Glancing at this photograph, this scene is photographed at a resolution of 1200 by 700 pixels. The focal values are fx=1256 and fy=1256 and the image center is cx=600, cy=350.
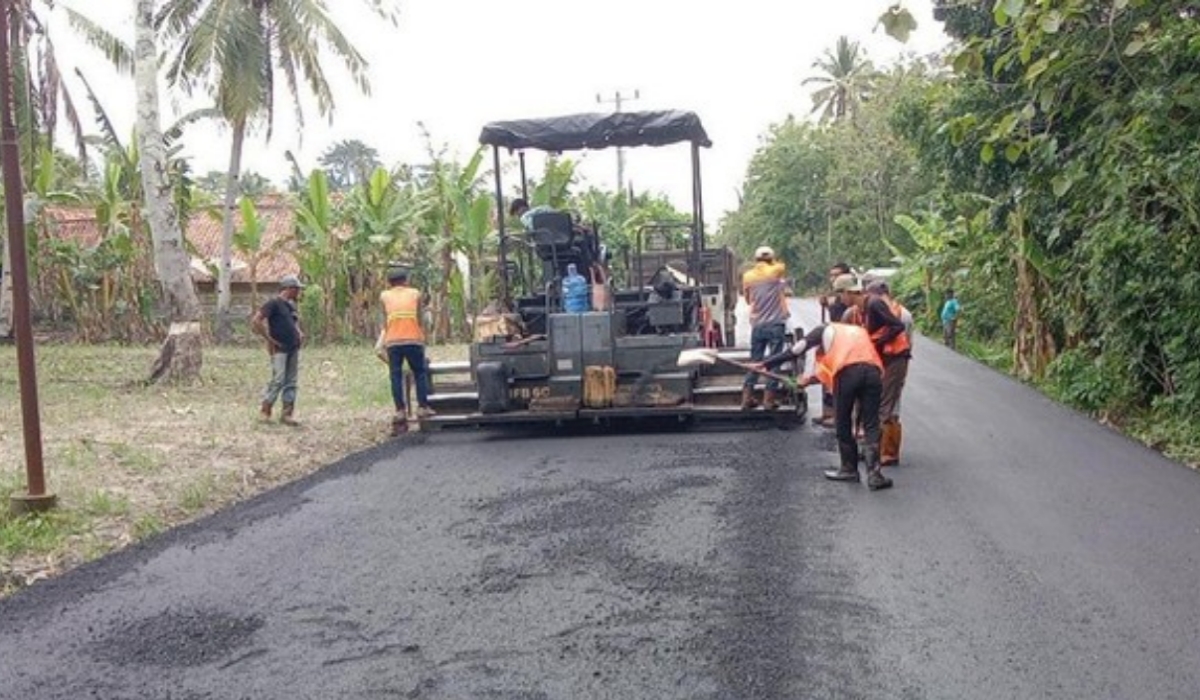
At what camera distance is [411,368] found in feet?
38.2

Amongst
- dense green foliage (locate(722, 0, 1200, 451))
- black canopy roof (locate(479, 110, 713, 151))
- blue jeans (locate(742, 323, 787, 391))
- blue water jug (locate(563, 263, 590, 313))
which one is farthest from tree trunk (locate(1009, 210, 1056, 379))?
blue water jug (locate(563, 263, 590, 313))

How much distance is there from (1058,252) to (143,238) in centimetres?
1898

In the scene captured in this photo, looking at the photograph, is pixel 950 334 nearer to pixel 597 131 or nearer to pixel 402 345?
pixel 597 131

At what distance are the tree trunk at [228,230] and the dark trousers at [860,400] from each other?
1671cm

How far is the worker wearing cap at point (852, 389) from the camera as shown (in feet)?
27.6

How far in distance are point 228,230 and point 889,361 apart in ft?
62.1

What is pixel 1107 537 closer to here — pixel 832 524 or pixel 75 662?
pixel 832 524

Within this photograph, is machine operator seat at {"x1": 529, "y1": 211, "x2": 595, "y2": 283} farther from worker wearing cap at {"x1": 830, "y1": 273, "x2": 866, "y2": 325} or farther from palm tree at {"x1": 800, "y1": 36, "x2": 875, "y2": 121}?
palm tree at {"x1": 800, "y1": 36, "x2": 875, "y2": 121}

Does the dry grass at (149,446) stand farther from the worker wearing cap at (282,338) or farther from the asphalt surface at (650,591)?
the asphalt surface at (650,591)

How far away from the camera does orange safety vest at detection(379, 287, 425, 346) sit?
11.5m

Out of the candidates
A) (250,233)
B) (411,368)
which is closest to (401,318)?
(411,368)

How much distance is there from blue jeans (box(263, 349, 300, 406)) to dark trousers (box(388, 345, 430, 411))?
105cm

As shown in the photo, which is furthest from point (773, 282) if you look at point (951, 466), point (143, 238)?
point (143, 238)

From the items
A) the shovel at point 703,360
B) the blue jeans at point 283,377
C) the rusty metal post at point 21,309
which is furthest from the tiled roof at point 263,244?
the rusty metal post at point 21,309
